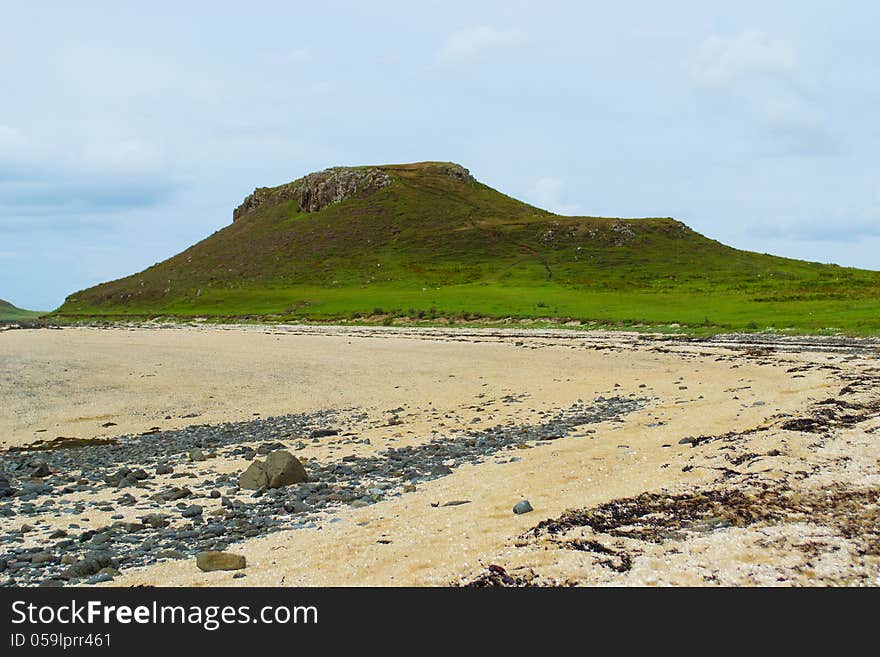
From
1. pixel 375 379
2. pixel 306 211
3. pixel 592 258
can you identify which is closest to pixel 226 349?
pixel 375 379

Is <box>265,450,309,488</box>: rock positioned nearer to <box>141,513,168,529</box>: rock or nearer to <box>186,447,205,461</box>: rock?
<box>141,513,168,529</box>: rock

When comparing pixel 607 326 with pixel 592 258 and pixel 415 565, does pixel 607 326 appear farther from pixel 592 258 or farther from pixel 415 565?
pixel 592 258

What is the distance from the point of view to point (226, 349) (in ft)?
150

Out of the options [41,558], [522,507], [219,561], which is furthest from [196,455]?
[522,507]

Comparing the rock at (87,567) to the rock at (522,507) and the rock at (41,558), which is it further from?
the rock at (522,507)

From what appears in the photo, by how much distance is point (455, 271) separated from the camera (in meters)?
119

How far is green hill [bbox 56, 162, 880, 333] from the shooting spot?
213 ft

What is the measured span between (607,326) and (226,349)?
30.1m

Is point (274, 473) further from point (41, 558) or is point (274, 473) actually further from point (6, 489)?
point (6, 489)

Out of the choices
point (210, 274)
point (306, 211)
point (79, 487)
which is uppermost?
point (306, 211)

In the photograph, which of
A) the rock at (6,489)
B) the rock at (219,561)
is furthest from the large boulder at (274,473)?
the rock at (6,489)

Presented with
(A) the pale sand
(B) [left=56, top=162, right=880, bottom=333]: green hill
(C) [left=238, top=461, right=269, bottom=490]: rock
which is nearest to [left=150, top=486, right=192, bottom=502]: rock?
(C) [left=238, top=461, right=269, bottom=490]: rock

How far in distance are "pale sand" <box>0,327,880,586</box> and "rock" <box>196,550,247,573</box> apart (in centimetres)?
15
